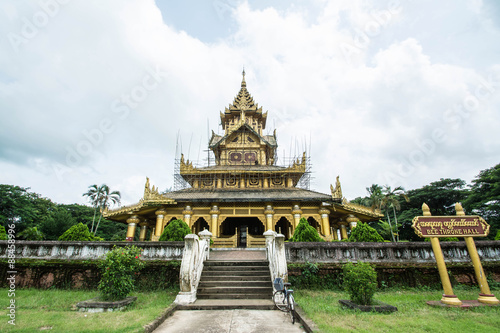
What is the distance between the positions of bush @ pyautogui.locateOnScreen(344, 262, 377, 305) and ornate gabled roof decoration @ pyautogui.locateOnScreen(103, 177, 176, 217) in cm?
1531

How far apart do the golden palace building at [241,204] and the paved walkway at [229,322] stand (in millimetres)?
12365

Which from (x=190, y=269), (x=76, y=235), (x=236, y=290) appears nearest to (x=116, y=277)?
(x=190, y=269)

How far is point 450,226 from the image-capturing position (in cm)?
831

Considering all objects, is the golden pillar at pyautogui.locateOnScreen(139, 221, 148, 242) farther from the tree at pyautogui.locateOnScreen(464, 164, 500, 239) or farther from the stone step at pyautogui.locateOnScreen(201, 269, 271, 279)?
the tree at pyautogui.locateOnScreen(464, 164, 500, 239)

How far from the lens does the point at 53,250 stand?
34.9ft

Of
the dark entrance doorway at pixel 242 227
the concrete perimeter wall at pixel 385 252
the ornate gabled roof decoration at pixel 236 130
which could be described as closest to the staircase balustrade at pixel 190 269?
the concrete perimeter wall at pixel 385 252

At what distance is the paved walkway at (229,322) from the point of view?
Answer: 577 cm

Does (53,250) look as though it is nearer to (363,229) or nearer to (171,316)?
(171,316)

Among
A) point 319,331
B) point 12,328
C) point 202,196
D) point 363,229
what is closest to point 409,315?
point 319,331

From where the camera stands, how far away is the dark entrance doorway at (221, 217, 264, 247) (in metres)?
23.8

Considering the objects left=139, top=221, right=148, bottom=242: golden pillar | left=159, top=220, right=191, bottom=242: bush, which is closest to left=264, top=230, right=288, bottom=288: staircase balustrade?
left=159, top=220, right=191, bottom=242: bush

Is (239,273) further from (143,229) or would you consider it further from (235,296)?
(143,229)

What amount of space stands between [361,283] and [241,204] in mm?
14654

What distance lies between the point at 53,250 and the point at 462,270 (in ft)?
55.1
